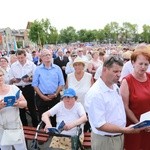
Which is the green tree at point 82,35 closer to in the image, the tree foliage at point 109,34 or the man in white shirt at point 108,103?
the tree foliage at point 109,34

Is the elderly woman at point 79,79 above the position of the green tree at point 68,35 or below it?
below

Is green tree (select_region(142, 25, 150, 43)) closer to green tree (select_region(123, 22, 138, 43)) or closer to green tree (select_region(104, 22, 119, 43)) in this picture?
green tree (select_region(123, 22, 138, 43))

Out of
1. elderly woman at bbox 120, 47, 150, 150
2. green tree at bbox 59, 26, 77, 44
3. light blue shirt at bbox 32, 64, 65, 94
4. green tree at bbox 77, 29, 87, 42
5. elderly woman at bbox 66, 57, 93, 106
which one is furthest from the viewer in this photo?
green tree at bbox 77, 29, 87, 42

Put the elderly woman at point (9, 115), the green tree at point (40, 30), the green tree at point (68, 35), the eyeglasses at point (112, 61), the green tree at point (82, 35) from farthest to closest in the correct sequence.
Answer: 1. the green tree at point (82, 35)
2. the green tree at point (68, 35)
3. the green tree at point (40, 30)
4. the elderly woman at point (9, 115)
5. the eyeglasses at point (112, 61)

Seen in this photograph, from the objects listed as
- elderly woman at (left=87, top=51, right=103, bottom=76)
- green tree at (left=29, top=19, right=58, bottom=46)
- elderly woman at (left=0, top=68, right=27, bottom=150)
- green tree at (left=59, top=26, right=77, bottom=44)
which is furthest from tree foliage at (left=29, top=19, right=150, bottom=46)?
elderly woman at (left=0, top=68, right=27, bottom=150)

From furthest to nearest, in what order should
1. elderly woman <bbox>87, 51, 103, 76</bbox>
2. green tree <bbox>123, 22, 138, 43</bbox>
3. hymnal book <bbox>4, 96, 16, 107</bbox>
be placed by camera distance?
green tree <bbox>123, 22, 138, 43</bbox>
elderly woman <bbox>87, 51, 103, 76</bbox>
hymnal book <bbox>4, 96, 16, 107</bbox>

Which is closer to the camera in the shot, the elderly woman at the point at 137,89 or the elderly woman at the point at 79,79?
the elderly woman at the point at 137,89

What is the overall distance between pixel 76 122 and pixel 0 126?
1.12 metres

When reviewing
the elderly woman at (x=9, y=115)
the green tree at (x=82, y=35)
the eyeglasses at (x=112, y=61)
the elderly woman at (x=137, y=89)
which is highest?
the green tree at (x=82, y=35)

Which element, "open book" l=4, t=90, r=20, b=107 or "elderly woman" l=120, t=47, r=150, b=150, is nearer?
"elderly woman" l=120, t=47, r=150, b=150

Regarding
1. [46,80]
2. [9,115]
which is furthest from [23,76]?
[9,115]

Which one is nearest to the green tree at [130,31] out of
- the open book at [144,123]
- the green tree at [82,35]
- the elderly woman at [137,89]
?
the green tree at [82,35]

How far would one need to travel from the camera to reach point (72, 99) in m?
4.56

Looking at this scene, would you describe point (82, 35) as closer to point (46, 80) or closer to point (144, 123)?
point (46, 80)
